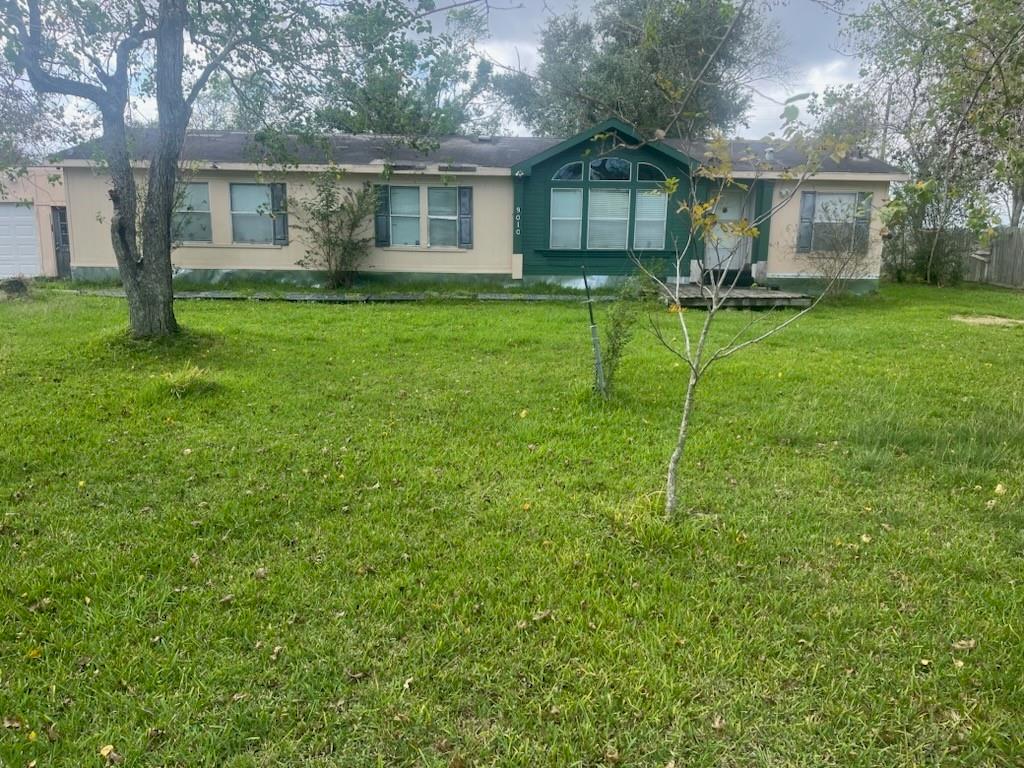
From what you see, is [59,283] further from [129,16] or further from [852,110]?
[852,110]

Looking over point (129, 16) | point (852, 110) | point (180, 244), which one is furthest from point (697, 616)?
point (180, 244)

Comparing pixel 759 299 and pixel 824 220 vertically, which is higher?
pixel 824 220

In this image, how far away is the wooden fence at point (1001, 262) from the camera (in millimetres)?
18797

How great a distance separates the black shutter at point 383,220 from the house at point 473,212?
2 cm

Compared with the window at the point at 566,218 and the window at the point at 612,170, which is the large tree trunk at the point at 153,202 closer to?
the window at the point at 566,218

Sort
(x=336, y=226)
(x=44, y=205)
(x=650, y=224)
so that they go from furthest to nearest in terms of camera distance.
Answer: (x=44, y=205) → (x=650, y=224) → (x=336, y=226)

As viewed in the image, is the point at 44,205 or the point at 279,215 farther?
the point at 44,205

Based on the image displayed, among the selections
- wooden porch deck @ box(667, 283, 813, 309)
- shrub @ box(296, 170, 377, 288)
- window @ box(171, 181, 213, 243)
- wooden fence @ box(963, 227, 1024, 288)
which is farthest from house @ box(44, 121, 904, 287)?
wooden fence @ box(963, 227, 1024, 288)

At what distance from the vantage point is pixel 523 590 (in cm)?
307

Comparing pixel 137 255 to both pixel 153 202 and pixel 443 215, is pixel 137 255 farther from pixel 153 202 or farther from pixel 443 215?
pixel 443 215

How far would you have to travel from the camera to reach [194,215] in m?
14.8

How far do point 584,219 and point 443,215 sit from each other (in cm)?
310

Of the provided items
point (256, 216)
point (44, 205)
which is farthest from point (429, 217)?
point (44, 205)

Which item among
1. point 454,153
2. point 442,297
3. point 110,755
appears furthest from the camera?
point 454,153
